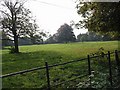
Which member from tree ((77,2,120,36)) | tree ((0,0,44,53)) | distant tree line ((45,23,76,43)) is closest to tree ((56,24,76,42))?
distant tree line ((45,23,76,43))

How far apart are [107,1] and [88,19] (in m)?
4.98

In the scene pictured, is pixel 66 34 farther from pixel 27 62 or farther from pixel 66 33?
pixel 27 62

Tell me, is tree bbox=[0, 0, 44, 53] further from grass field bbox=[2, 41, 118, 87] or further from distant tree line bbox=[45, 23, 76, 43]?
distant tree line bbox=[45, 23, 76, 43]

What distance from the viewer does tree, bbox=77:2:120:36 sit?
725 inches

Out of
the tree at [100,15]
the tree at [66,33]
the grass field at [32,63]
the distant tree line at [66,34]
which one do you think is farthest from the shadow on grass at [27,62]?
the tree at [66,33]

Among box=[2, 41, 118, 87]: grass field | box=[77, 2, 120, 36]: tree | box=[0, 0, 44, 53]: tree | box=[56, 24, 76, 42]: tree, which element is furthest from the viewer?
box=[56, 24, 76, 42]: tree

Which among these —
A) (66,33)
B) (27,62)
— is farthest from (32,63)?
(66,33)

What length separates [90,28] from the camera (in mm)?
23141

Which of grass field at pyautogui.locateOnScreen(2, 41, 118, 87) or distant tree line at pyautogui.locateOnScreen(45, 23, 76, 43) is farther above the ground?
distant tree line at pyautogui.locateOnScreen(45, 23, 76, 43)

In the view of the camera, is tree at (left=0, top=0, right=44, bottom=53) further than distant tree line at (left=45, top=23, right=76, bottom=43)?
No

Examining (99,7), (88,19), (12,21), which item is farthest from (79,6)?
(12,21)

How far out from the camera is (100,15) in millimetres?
19609

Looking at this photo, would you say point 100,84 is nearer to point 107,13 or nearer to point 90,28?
point 107,13

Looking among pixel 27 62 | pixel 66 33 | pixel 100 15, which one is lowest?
pixel 27 62
